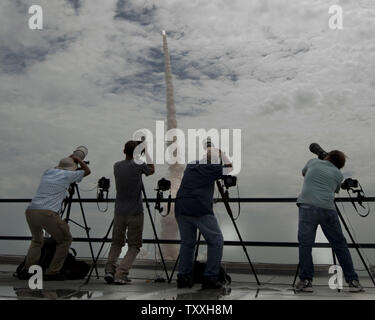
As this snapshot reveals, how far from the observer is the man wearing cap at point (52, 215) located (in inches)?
207

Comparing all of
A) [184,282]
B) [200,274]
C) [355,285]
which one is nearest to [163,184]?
[200,274]

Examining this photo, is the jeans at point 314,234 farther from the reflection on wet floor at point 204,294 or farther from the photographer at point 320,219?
the reflection on wet floor at point 204,294

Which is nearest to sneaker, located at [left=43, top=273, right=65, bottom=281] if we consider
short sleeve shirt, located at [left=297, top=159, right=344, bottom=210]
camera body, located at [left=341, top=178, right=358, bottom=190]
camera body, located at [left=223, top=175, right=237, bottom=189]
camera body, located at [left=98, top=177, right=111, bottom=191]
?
camera body, located at [left=98, top=177, right=111, bottom=191]

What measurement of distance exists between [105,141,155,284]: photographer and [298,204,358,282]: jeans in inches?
80.2

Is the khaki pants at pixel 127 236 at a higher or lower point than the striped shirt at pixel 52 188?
lower

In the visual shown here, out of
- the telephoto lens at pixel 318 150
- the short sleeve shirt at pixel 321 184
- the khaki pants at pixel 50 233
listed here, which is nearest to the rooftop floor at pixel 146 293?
the khaki pants at pixel 50 233

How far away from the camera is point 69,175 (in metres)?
5.47

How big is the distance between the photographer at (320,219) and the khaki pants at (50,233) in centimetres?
303

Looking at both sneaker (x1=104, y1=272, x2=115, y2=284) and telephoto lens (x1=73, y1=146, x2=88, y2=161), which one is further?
telephoto lens (x1=73, y1=146, x2=88, y2=161)

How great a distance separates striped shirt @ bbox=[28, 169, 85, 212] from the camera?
529cm

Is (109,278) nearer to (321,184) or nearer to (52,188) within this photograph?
(52,188)

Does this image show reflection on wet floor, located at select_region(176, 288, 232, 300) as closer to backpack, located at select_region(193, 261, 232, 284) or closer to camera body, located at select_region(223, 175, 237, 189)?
backpack, located at select_region(193, 261, 232, 284)

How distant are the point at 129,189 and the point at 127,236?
24.6 inches
